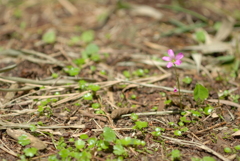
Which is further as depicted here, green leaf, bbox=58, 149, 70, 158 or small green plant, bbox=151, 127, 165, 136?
small green plant, bbox=151, 127, 165, 136

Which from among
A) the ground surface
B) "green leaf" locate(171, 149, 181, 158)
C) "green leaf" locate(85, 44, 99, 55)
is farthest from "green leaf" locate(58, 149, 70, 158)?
"green leaf" locate(85, 44, 99, 55)

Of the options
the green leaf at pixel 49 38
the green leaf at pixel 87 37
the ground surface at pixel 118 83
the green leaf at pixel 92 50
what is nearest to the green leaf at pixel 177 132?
the ground surface at pixel 118 83

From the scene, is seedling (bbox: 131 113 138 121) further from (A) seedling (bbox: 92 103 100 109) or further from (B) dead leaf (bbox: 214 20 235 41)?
(B) dead leaf (bbox: 214 20 235 41)

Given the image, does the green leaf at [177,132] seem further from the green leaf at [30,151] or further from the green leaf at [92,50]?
the green leaf at [92,50]

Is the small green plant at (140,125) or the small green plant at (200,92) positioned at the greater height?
the small green plant at (200,92)

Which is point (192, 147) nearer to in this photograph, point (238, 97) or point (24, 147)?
point (238, 97)

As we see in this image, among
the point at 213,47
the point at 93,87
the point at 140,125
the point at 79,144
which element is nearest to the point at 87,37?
the point at 93,87

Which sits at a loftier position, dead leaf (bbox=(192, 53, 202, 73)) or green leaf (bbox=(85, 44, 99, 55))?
dead leaf (bbox=(192, 53, 202, 73))
